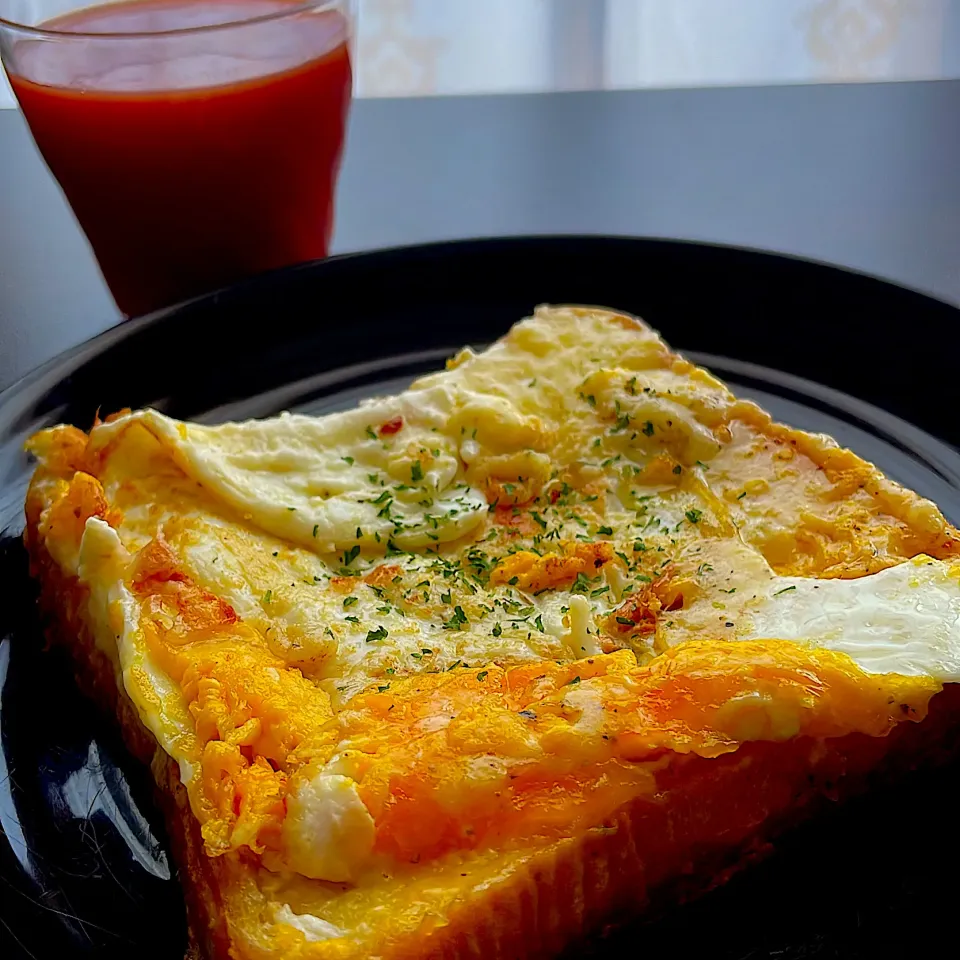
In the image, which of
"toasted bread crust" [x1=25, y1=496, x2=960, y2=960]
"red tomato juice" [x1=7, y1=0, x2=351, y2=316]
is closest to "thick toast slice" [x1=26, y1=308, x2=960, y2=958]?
"toasted bread crust" [x1=25, y1=496, x2=960, y2=960]

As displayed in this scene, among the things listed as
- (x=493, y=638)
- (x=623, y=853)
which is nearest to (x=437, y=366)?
(x=493, y=638)

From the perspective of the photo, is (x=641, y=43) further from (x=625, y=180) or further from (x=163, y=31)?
(x=163, y=31)

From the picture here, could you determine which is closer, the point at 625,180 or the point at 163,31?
the point at 163,31

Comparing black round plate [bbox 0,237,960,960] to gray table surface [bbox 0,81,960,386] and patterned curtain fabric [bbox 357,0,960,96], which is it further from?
patterned curtain fabric [bbox 357,0,960,96]

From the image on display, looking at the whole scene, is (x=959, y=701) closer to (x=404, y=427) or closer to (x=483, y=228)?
(x=404, y=427)

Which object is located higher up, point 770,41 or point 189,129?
point 189,129

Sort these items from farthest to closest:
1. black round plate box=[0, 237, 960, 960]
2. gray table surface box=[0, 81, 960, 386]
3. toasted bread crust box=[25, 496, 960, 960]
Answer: gray table surface box=[0, 81, 960, 386]
black round plate box=[0, 237, 960, 960]
toasted bread crust box=[25, 496, 960, 960]
